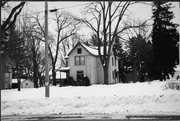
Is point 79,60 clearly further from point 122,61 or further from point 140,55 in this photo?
point 122,61

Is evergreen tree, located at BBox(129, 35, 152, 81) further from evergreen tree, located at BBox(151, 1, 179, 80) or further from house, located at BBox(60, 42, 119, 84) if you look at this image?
house, located at BBox(60, 42, 119, 84)

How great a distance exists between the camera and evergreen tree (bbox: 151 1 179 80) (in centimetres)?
4041

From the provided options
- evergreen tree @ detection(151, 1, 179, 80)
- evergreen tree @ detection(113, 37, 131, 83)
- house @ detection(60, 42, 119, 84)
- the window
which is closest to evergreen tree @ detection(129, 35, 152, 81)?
evergreen tree @ detection(113, 37, 131, 83)

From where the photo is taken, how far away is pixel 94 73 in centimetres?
4678

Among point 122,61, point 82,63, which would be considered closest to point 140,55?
point 122,61

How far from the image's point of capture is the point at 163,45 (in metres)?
40.4

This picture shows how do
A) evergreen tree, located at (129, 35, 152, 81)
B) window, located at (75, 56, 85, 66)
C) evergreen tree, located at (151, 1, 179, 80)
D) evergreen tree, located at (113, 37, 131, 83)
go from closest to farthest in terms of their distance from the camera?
evergreen tree, located at (151, 1, 179, 80), window, located at (75, 56, 85, 66), evergreen tree, located at (129, 35, 152, 81), evergreen tree, located at (113, 37, 131, 83)

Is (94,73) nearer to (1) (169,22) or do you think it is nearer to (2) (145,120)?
(1) (169,22)

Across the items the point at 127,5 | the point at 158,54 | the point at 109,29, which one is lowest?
the point at 158,54

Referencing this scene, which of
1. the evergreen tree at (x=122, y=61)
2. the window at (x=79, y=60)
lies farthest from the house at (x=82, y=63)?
the evergreen tree at (x=122, y=61)

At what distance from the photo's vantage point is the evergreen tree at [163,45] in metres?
40.4

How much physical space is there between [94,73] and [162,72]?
41.3 ft

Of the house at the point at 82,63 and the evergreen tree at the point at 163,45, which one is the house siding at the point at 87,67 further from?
the evergreen tree at the point at 163,45

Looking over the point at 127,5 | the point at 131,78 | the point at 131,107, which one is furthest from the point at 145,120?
the point at 131,78
